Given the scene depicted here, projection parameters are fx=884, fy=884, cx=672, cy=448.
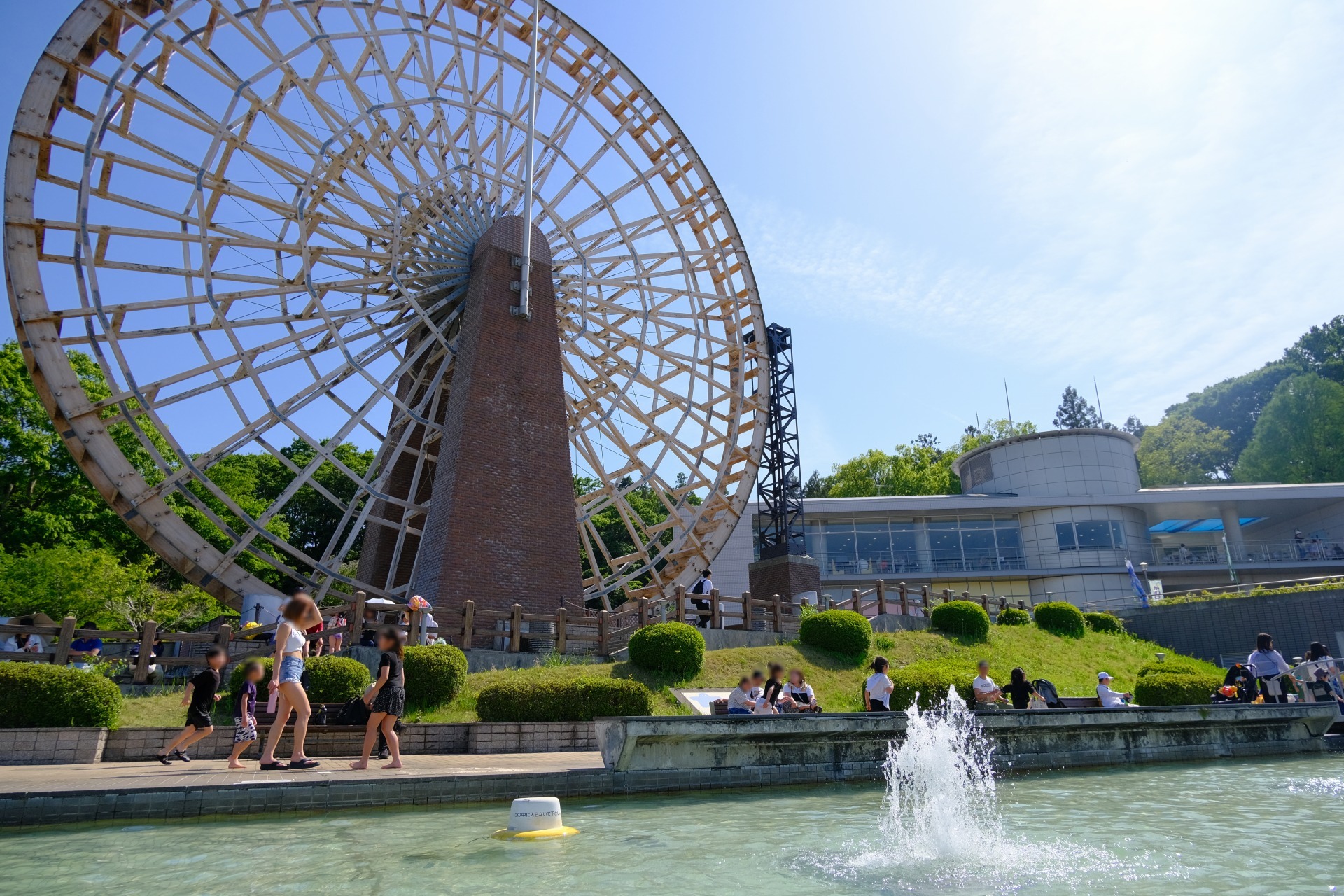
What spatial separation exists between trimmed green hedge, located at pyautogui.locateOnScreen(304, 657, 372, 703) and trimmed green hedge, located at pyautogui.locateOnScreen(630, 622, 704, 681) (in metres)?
4.81

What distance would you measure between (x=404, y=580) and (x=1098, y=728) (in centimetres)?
1452

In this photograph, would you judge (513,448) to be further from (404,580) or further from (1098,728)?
(1098,728)

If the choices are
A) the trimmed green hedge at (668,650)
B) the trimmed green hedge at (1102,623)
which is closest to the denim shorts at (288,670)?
the trimmed green hedge at (668,650)

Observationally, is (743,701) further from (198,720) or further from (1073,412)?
(1073,412)

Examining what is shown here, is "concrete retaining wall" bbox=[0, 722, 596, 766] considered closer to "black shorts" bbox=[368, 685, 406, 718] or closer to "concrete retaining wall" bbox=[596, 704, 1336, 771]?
"black shorts" bbox=[368, 685, 406, 718]

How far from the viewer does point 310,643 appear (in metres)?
13.0

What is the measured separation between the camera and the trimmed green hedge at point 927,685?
1299 centimetres

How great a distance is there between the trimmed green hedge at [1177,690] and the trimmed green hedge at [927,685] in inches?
138

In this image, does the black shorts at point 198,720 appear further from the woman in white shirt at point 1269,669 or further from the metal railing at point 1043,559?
the metal railing at point 1043,559

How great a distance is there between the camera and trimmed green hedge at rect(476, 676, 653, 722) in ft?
37.1

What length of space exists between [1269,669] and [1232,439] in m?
63.1

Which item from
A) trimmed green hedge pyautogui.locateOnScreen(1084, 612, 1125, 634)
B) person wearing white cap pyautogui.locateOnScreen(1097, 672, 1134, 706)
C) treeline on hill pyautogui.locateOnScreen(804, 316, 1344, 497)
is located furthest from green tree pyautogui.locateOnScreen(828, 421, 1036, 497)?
person wearing white cap pyautogui.locateOnScreen(1097, 672, 1134, 706)

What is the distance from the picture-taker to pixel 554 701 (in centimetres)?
1142

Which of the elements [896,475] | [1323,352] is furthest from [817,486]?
[1323,352]
